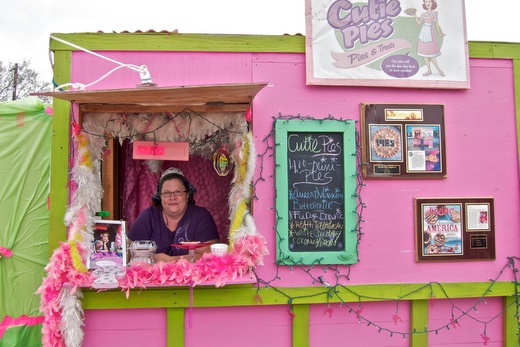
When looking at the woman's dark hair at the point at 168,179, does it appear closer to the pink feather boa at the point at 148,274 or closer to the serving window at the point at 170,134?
the serving window at the point at 170,134

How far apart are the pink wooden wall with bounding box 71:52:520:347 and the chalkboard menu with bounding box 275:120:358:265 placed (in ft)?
0.34

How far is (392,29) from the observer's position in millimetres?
3287

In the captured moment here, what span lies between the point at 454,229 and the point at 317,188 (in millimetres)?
1189

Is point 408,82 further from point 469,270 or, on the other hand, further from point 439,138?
point 469,270

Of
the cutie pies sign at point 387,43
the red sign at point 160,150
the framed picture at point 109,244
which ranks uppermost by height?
the cutie pies sign at point 387,43

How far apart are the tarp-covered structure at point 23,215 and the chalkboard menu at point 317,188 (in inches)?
87.9

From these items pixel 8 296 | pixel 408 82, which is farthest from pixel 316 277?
pixel 8 296

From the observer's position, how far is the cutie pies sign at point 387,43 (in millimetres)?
3229

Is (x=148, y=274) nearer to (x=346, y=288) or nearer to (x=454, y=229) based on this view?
(x=346, y=288)

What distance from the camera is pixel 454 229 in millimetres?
3289

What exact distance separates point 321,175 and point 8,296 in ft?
9.77

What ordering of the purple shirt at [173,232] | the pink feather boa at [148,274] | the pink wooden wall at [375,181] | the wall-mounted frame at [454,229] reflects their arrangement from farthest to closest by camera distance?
1. the purple shirt at [173,232]
2. the wall-mounted frame at [454,229]
3. the pink wooden wall at [375,181]
4. the pink feather boa at [148,274]

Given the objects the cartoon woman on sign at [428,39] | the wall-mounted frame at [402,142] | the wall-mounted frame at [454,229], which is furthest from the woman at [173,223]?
the cartoon woman on sign at [428,39]

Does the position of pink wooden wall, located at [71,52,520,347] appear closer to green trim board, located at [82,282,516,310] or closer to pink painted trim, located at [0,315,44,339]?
green trim board, located at [82,282,516,310]
